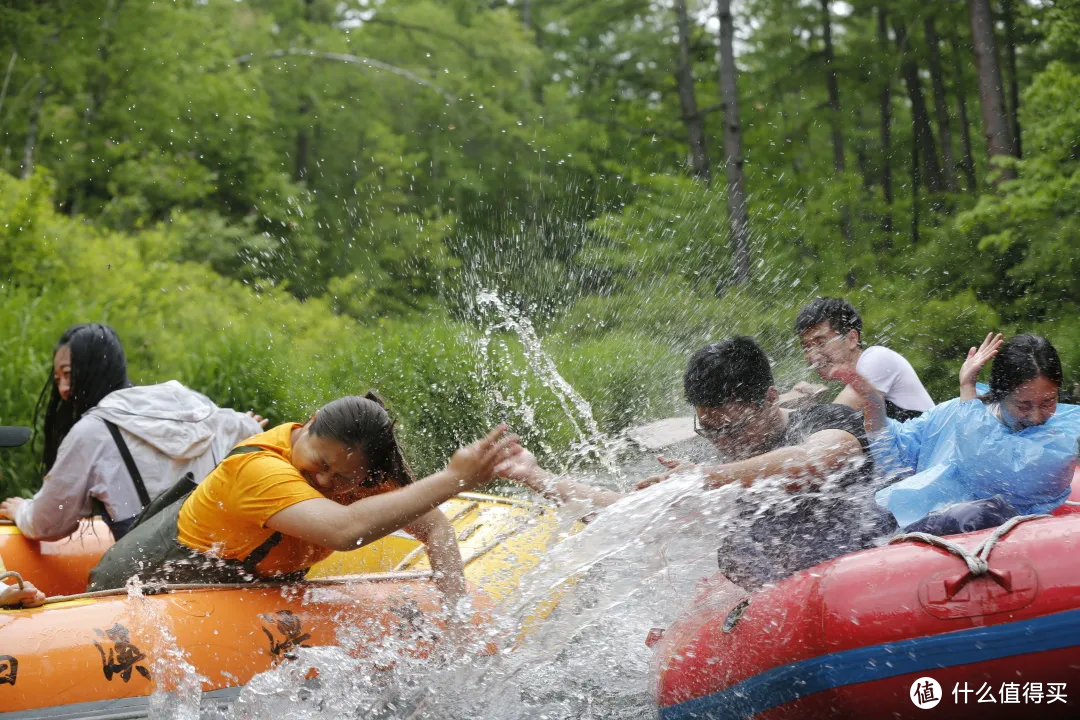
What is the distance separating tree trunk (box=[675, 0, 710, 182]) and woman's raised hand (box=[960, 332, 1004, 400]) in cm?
1136

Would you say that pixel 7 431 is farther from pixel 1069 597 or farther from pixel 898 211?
pixel 898 211

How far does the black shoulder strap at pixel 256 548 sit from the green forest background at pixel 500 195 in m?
4.38

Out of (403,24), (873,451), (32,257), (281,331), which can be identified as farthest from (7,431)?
(403,24)

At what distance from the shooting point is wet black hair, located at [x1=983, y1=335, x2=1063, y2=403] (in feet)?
13.1

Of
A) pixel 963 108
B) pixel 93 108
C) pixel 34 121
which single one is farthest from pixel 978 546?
pixel 963 108

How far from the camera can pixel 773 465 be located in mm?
3688

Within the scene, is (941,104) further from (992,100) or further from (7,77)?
(7,77)

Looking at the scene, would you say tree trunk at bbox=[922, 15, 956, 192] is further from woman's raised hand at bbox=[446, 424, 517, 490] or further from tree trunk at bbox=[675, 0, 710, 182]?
woman's raised hand at bbox=[446, 424, 517, 490]

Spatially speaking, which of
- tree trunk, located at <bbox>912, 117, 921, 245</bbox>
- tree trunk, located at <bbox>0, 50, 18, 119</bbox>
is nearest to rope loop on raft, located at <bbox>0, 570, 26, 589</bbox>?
tree trunk, located at <bbox>0, 50, 18, 119</bbox>

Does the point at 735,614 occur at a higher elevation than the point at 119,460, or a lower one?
lower

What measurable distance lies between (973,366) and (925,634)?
1767 mm

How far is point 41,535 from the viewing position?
487cm

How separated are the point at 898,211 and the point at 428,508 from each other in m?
14.2

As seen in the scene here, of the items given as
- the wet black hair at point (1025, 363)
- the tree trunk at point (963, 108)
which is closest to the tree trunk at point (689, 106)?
the tree trunk at point (963, 108)
